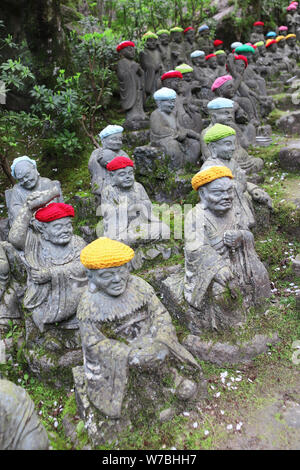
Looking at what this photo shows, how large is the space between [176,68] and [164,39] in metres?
2.77

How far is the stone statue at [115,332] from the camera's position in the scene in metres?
3.28

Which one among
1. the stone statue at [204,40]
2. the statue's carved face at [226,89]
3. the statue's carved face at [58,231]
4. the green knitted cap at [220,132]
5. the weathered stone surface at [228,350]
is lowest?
the weathered stone surface at [228,350]

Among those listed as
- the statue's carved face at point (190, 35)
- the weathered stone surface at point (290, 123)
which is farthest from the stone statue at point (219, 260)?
the statue's carved face at point (190, 35)

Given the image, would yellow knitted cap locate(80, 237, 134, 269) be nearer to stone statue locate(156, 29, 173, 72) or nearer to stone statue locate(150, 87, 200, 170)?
stone statue locate(150, 87, 200, 170)

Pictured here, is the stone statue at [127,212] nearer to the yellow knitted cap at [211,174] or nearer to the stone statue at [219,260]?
the stone statue at [219,260]

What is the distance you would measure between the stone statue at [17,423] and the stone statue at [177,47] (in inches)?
475

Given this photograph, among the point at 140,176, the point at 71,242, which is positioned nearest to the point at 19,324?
the point at 71,242

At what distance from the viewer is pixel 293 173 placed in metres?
8.41

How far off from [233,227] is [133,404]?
2320 millimetres

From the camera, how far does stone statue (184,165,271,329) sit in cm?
429

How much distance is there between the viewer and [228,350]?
425 centimetres

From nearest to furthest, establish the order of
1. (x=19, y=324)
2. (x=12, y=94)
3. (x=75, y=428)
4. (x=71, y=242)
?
(x=75, y=428), (x=71, y=242), (x=19, y=324), (x=12, y=94)

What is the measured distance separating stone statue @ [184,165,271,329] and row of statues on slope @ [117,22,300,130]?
20.5 feet
